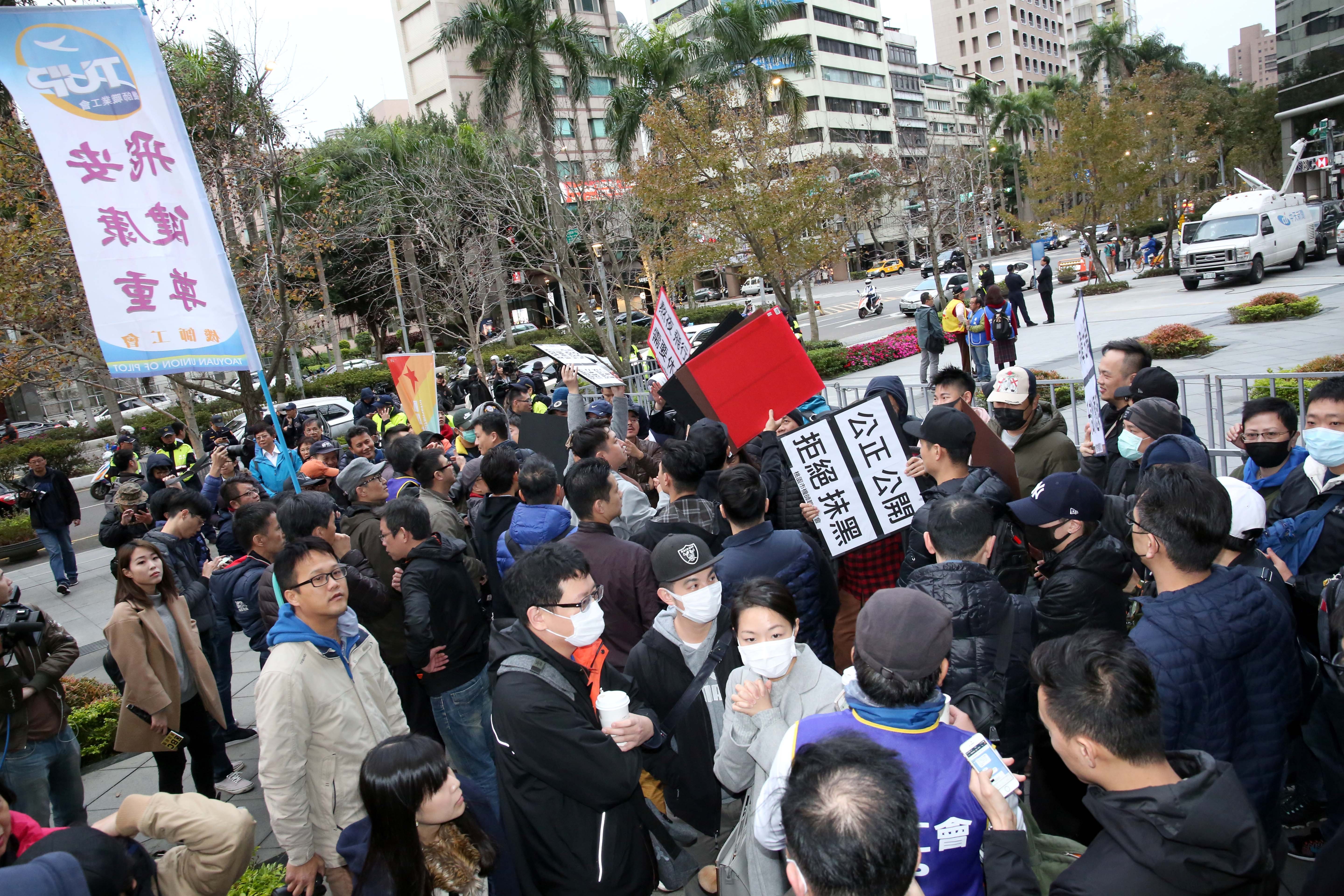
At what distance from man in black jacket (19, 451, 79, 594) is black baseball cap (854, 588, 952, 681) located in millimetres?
11640

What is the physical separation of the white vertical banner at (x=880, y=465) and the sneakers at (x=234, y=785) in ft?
13.9

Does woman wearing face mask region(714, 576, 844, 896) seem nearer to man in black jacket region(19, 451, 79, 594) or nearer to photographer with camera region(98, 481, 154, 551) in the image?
photographer with camera region(98, 481, 154, 551)

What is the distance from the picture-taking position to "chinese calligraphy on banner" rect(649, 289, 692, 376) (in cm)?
791

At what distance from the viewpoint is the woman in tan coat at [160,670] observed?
14.0ft

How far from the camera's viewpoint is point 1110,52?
2660 inches

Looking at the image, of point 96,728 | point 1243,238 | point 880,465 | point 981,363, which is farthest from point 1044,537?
point 1243,238

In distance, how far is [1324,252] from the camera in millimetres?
28828

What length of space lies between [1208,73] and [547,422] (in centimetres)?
8527

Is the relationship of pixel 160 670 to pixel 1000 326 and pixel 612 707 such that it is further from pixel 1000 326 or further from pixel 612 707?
pixel 1000 326

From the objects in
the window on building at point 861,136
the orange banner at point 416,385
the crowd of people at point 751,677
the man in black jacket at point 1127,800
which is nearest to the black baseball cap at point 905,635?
the crowd of people at point 751,677

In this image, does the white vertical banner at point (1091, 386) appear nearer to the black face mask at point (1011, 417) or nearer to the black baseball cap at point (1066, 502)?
the black face mask at point (1011, 417)

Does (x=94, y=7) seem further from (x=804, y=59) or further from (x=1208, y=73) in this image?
(x=1208, y=73)

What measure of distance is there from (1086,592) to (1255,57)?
5726 inches

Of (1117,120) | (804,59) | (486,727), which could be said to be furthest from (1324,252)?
(486,727)
